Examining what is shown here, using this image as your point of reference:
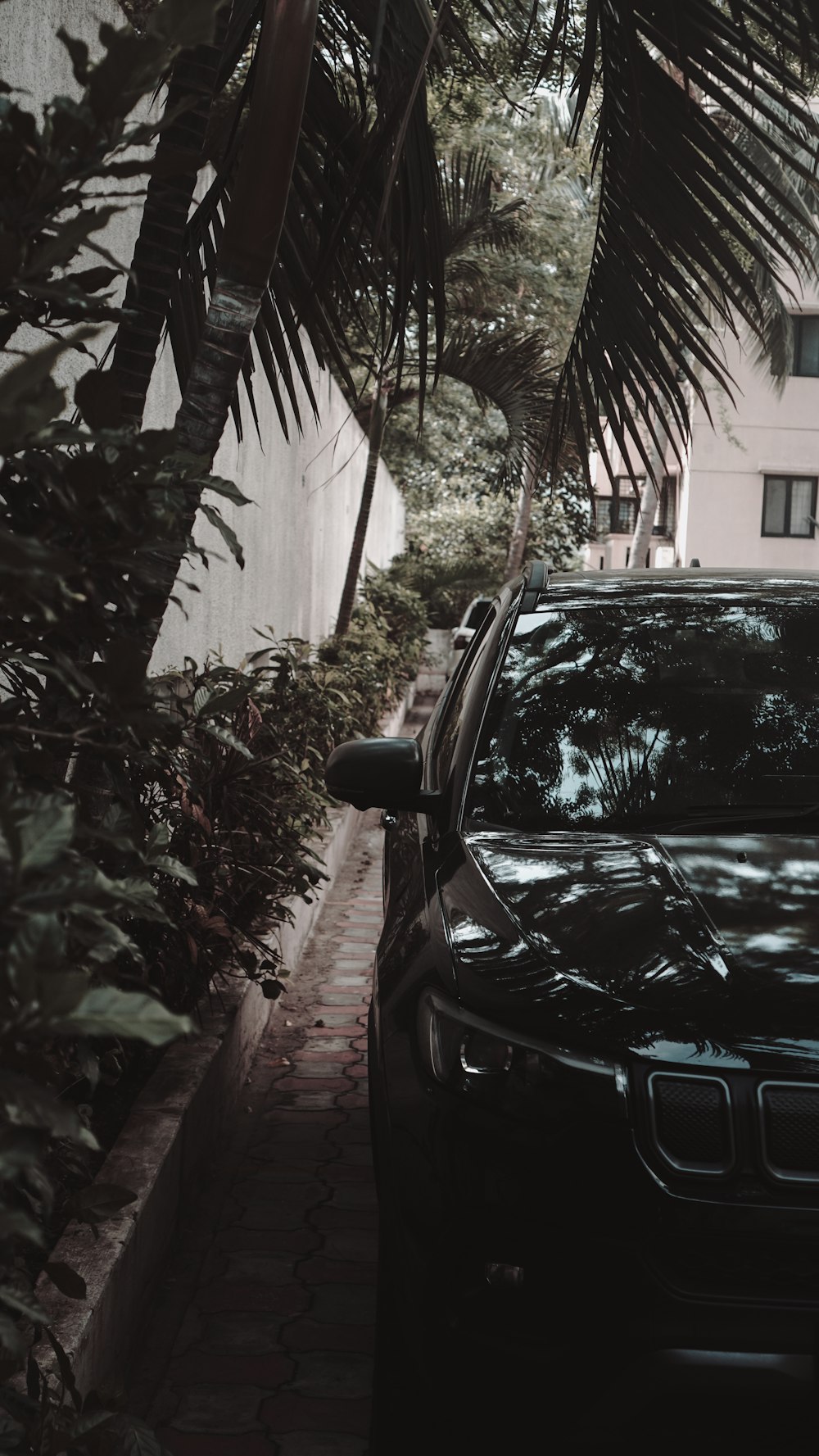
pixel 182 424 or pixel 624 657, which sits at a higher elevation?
pixel 182 424

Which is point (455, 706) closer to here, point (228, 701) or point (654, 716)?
point (654, 716)

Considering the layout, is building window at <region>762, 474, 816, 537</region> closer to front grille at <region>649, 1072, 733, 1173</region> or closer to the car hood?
the car hood

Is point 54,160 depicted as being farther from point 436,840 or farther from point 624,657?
point 624,657

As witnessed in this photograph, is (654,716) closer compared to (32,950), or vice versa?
(32,950)

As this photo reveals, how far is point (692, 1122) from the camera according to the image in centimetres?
216

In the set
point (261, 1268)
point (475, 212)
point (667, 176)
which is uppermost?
point (475, 212)

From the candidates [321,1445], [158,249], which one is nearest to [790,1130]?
[321,1445]

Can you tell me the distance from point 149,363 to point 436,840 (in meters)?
1.33

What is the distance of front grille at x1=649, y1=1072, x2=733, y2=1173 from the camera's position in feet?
7.01

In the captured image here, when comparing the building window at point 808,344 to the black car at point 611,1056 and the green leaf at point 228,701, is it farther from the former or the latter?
the green leaf at point 228,701

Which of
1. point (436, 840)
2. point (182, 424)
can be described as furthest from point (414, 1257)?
point (182, 424)

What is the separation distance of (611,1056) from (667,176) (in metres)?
3.08

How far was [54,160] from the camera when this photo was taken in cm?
145

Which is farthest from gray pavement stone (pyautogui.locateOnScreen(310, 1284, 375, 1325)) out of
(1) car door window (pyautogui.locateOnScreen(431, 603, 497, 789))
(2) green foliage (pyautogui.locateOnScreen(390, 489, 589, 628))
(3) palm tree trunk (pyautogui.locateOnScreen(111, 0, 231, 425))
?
(2) green foliage (pyautogui.locateOnScreen(390, 489, 589, 628))
